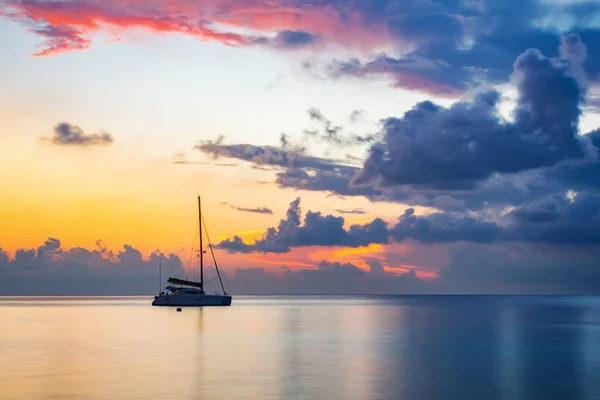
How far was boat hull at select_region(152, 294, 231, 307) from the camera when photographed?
178 m

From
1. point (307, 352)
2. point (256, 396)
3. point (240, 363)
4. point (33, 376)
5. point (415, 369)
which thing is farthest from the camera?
point (307, 352)

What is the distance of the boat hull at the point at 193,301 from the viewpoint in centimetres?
17800

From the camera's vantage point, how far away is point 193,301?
178 metres

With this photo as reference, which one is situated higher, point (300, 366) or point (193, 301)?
point (193, 301)

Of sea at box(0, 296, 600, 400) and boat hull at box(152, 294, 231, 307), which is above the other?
boat hull at box(152, 294, 231, 307)

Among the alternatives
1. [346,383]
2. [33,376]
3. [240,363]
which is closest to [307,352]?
[240,363]

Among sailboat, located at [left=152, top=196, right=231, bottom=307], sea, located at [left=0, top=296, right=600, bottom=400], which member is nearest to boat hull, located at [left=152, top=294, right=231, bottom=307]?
sailboat, located at [left=152, top=196, right=231, bottom=307]

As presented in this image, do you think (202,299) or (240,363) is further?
(202,299)

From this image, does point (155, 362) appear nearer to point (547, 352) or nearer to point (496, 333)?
point (547, 352)

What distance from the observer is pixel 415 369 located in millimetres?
63906

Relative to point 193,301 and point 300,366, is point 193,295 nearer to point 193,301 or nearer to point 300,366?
point 193,301

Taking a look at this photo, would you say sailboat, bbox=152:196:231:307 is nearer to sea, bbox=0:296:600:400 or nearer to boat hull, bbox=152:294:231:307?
boat hull, bbox=152:294:231:307

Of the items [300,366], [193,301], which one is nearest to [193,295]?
[193,301]

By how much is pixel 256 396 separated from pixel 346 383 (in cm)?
862
